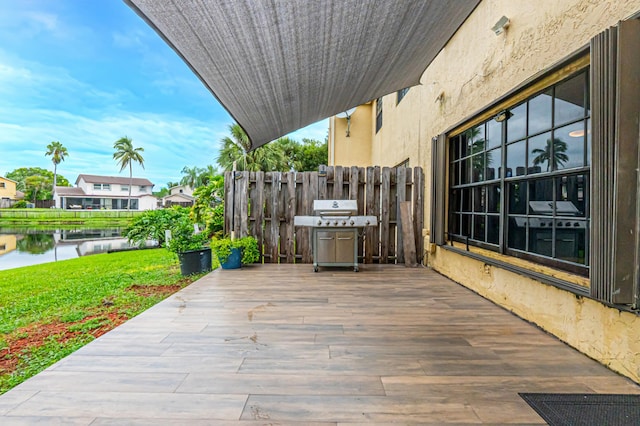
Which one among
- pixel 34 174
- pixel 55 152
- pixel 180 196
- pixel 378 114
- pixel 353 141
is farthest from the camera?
pixel 34 174

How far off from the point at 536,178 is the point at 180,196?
1678 inches

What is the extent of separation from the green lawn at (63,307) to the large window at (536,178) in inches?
146

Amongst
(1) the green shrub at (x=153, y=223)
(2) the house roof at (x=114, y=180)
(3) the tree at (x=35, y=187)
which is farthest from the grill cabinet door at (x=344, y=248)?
(3) the tree at (x=35, y=187)

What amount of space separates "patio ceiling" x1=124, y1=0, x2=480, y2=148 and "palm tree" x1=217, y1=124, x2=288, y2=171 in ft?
45.5

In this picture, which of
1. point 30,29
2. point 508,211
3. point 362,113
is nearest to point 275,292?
point 508,211

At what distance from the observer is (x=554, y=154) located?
2.41 m

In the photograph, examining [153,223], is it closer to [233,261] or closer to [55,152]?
[233,261]

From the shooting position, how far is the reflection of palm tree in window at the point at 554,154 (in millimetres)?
2316

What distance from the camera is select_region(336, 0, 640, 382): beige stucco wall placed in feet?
6.16

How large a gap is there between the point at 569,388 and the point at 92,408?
94.0 inches

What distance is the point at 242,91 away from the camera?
3369 mm

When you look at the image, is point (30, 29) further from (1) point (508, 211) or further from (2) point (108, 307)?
(1) point (508, 211)

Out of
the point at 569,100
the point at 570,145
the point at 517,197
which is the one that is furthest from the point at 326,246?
the point at 569,100

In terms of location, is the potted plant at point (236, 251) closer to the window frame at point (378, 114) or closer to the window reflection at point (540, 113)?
the window reflection at point (540, 113)
